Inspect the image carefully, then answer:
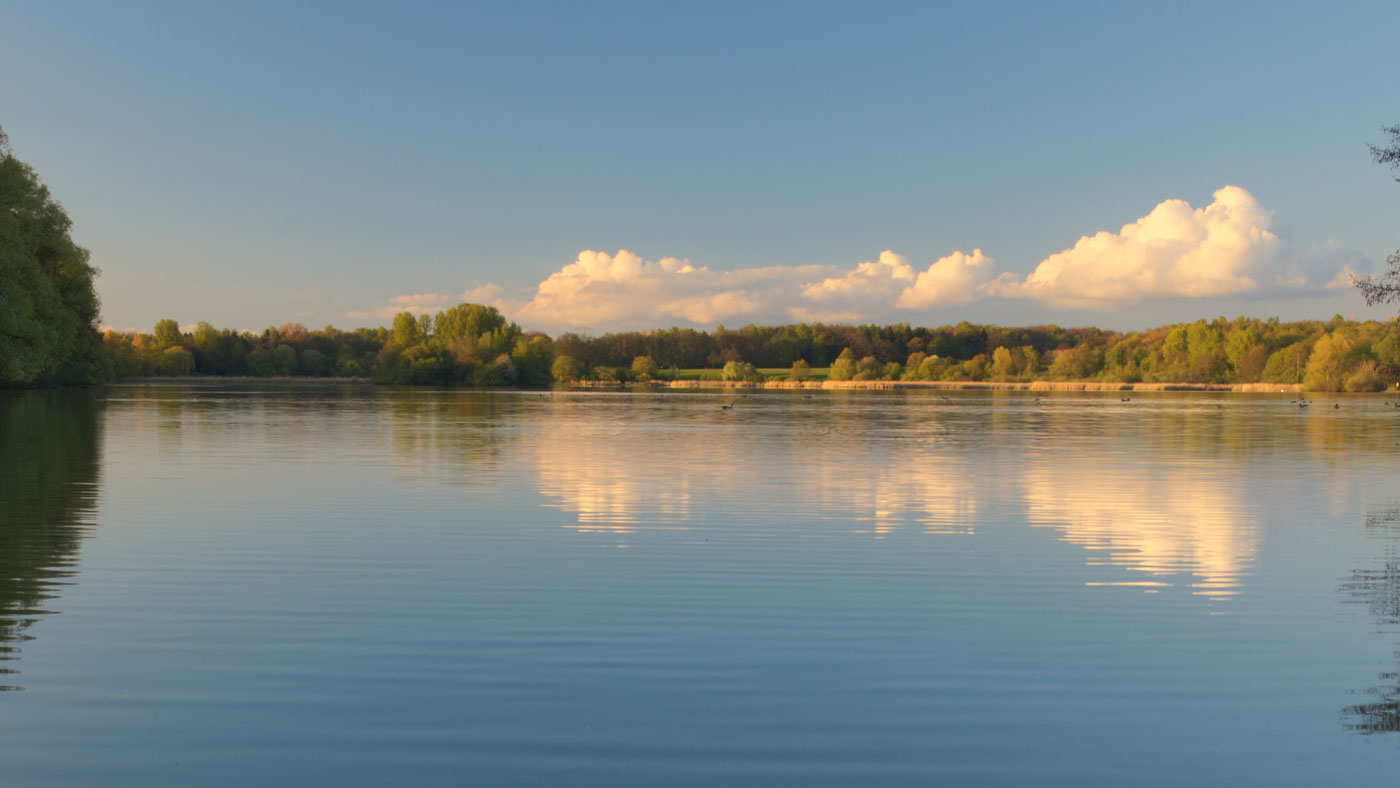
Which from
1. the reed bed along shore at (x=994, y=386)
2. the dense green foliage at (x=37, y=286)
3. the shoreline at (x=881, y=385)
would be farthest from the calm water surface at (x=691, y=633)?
the reed bed along shore at (x=994, y=386)

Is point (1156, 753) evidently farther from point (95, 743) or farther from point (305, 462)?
point (305, 462)

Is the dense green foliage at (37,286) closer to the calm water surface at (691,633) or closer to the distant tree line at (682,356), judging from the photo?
the calm water surface at (691,633)

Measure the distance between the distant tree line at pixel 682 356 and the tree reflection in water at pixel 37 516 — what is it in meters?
95.0

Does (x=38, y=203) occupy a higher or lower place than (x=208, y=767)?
higher

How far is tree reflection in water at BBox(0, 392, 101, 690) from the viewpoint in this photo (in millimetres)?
8914

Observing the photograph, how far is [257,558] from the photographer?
1184cm

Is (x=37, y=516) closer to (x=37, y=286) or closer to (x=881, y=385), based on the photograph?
(x=37, y=286)

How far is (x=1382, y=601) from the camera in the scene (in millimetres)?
10055

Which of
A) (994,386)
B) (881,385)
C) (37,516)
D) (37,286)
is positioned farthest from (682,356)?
(37,516)

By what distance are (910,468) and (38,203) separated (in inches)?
2141

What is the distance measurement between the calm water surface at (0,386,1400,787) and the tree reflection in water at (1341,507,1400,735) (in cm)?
5

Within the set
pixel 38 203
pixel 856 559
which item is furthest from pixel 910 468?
pixel 38 203

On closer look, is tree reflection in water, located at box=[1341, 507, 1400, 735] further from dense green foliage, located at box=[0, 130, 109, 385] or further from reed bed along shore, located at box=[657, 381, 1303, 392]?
reed bed along shore, located at box=[657, 381, 1303, 392]

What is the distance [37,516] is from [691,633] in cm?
1141
